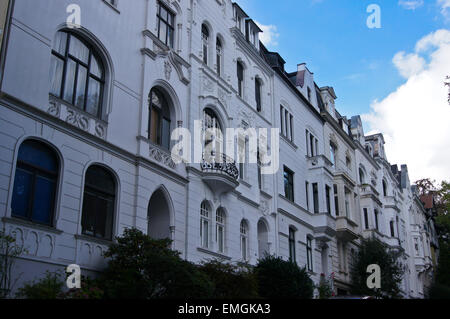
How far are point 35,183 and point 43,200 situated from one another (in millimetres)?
553

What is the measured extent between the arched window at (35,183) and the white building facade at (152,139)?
36 millimetres

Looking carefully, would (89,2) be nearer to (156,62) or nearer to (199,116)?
(156,62)

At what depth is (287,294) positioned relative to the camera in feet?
74.3

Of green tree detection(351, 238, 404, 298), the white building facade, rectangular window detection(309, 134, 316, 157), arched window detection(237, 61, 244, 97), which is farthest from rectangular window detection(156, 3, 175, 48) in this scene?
green tree detection(351, 238, 404, 298)

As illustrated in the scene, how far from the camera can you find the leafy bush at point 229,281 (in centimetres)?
1917

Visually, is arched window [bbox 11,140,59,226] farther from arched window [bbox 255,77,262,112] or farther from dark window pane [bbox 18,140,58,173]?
arched window [bbox 255,77,262,112]

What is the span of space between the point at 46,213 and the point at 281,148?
18.7 m

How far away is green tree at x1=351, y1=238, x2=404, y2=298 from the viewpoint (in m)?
36.9

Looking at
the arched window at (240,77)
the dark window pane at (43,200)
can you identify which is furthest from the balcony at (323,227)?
the dark window pane at (43,200)

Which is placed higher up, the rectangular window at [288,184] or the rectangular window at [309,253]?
the rectangular window at [288,184]

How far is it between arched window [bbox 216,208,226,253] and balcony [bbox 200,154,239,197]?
100cm

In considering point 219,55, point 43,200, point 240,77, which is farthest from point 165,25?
point 43,200

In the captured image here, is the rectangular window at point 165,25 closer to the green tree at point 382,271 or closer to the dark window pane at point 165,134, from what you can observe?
the dark window pane at point 165,134
